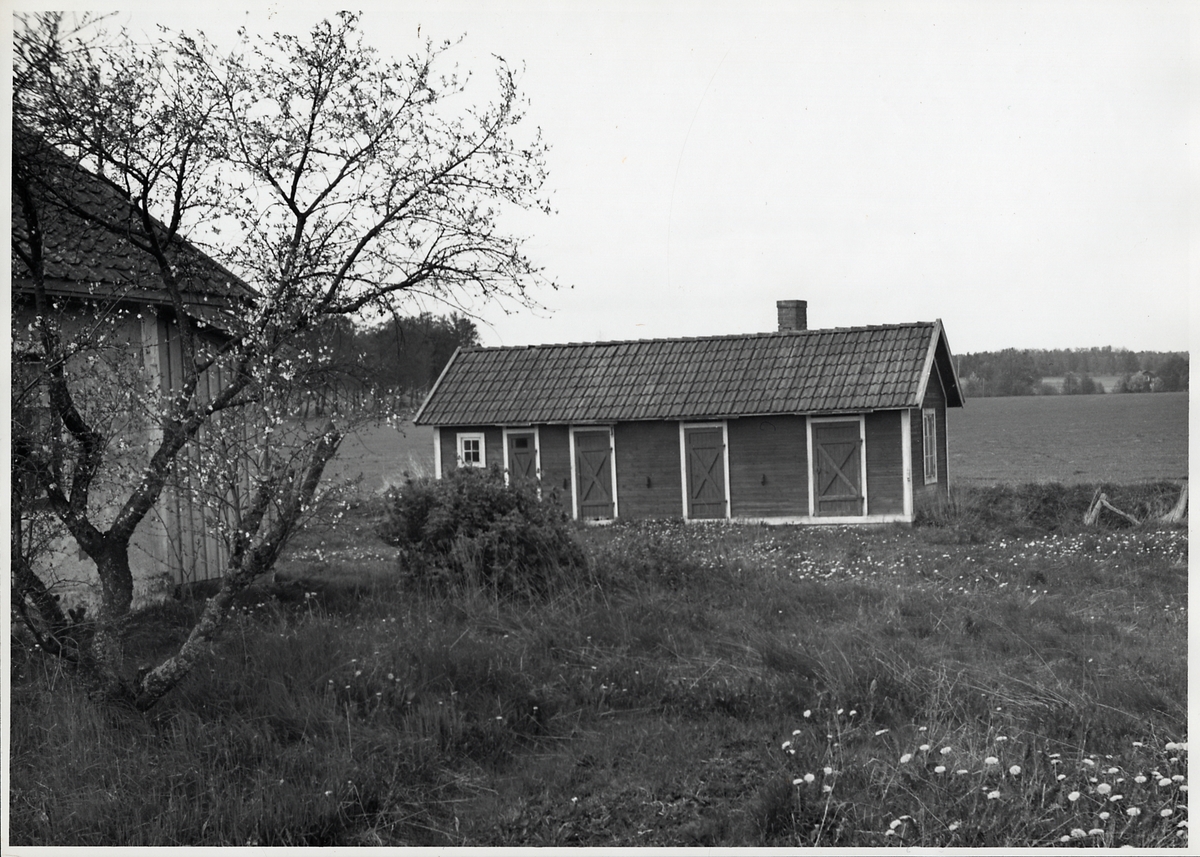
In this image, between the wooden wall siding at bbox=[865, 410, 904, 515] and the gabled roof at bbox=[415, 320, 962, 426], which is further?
the gabled roof at bbox=[415, 320, 962, 426]

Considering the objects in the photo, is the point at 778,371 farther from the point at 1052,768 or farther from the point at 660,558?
the point at 1052,768

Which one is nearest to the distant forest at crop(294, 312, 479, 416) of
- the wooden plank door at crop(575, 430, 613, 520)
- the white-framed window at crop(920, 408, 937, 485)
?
the wooden plank door at crop(575, 430, 613, 520)

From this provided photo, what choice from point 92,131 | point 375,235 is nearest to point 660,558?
point 375,235

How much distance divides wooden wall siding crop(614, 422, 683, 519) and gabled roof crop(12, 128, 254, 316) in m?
12.7

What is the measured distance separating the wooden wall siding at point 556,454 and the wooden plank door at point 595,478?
0.82 ft

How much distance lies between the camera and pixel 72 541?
9.12 meters

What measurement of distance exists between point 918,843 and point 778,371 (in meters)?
16.3

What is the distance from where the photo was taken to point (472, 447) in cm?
2227

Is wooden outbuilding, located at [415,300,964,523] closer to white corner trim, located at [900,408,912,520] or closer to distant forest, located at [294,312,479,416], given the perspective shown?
white corner trim, located at [900,408,912,520]

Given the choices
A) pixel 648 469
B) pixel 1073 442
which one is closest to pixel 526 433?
pixel 648 469

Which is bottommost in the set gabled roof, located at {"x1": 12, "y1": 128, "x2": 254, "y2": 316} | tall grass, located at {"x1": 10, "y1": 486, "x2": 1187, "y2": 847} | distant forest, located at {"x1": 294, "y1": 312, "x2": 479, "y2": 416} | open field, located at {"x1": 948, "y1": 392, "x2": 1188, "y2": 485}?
tall grass, located at {"x1": 10, "y1": 486, "x2": 1187, "y2": 847}

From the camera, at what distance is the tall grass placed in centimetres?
502

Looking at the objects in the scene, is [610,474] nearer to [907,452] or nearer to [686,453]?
[686,453]

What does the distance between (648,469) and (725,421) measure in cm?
192
